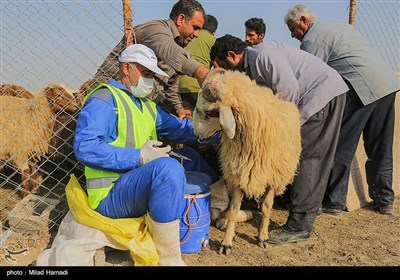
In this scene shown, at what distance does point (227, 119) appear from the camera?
3293 mm

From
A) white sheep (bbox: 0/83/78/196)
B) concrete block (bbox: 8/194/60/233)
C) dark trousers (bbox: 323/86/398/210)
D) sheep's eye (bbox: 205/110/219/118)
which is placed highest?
dark trousers (bbox: 323/86/398/210)

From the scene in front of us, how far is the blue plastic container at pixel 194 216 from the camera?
354 cm

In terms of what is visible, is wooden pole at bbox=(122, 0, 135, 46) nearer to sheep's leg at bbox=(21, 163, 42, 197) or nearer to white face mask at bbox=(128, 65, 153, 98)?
white face mask at bbox=(128, 65, 153, 98)

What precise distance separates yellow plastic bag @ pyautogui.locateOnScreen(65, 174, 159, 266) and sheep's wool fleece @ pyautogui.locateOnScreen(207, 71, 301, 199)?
95 cm

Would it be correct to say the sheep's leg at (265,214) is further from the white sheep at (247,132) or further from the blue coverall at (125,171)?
the blue coverall at (125,171)

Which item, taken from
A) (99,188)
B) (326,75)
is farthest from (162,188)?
(326,75)

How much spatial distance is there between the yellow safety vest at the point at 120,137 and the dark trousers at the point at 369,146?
7.99 feet

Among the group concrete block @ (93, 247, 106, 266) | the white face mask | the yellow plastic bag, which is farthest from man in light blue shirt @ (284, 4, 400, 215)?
concrete block @ (93, 247, 106, 266)

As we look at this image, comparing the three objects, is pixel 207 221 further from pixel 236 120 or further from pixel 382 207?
pixel 382 207

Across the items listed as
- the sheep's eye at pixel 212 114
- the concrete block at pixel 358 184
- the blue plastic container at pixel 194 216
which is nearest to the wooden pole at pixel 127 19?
the sheep's eye at pixel 212 114

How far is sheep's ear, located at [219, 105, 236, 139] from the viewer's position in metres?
3.29

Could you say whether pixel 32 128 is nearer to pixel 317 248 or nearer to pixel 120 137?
pixel 120 137

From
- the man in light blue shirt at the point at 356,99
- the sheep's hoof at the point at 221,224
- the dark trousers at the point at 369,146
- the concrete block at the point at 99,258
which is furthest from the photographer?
the dark trousers at the point at 369,146

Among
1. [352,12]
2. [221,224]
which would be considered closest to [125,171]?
[221,224]
